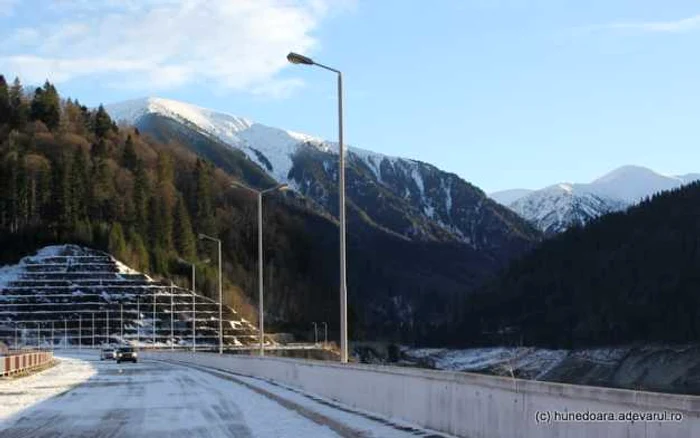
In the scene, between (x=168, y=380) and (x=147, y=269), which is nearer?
(x=168, y=380)

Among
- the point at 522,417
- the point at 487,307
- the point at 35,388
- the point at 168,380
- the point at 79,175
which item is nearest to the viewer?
the point at 522,417

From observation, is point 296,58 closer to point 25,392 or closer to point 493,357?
point 25,392

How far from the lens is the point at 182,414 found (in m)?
23.4

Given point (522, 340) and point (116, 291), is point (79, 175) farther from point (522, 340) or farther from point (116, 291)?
point (522, 340)

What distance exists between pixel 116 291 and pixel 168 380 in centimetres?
11848

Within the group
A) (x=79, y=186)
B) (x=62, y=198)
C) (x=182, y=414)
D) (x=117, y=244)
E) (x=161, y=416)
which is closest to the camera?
(x=161, y=416)

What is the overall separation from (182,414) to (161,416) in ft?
2.26

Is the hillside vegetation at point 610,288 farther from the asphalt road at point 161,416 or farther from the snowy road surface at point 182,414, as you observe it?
the asphalt road at point 161,416

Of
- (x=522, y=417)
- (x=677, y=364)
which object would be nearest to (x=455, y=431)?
(x=522, y=417)

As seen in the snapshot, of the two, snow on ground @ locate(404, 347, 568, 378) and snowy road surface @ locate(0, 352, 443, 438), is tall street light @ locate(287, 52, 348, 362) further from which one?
snow on ground @ locate(404, 347, 568, 378)

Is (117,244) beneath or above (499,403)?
above

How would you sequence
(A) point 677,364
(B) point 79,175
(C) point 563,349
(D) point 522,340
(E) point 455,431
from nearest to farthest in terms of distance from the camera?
(E) point 455,431 < (A) point 677,364 < (C) point 563,349 < (D) point 522,340 < (B) point 79,175

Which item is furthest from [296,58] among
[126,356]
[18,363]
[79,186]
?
[79,186]

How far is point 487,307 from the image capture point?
582 ft
